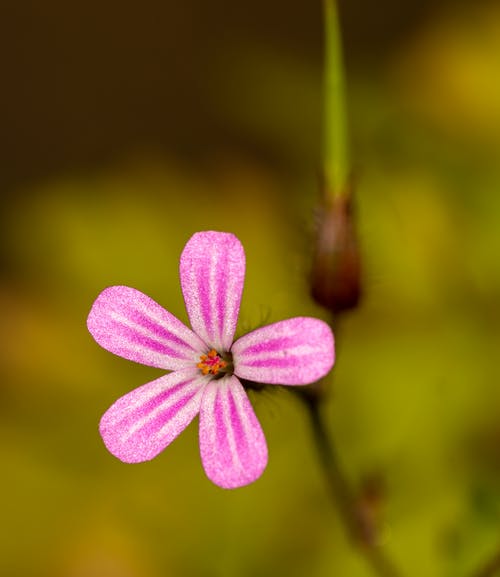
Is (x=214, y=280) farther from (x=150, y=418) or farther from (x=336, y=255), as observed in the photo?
(x=336, y=255)

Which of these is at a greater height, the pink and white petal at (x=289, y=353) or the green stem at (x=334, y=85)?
the green stem at (x=334, y=85)

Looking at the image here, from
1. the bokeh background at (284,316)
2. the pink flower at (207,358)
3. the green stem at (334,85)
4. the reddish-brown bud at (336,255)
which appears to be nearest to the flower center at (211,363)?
the pink flower at (207,358)

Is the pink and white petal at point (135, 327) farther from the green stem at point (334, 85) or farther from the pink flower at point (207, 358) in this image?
the green stem at point (334, 85)

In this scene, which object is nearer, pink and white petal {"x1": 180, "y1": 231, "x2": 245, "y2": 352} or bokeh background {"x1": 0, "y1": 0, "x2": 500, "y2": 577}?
pink and white petal {"x1": 180, "y1": 231, "x2": 245, "y2": 352}

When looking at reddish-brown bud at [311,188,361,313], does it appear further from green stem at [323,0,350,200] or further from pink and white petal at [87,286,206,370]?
pink and white petal at [87,286,206,370]

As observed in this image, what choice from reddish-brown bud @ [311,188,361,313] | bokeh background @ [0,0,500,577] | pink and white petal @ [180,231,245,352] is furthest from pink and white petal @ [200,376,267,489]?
bokeh background @ [0,0,500,577]

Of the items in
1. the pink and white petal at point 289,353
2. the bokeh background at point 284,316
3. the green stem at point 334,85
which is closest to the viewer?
the pink and white petal at point 289,353

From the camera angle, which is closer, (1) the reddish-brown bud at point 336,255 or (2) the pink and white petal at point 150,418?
(2) the pink and white petal at point 150,418
